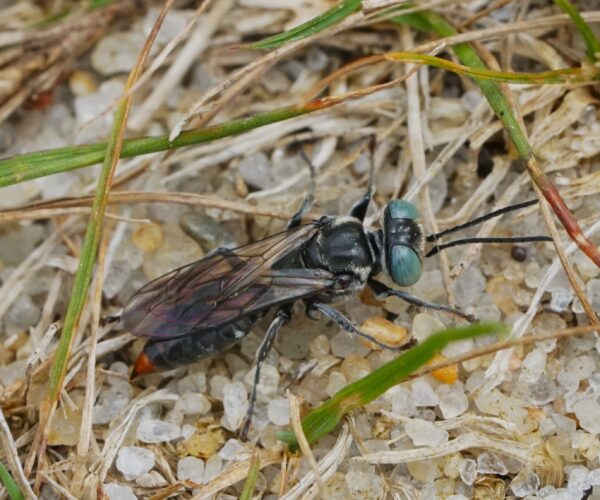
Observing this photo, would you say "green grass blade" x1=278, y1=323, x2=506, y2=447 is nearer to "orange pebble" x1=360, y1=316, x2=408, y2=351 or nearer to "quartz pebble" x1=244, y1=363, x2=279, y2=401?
"quartz pebble" x1=244, y1=363, x2=279, y2=401

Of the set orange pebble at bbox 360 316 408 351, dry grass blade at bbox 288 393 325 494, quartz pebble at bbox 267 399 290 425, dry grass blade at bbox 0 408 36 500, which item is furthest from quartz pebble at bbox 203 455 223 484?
orange pebble at bbox 360 316 408 351

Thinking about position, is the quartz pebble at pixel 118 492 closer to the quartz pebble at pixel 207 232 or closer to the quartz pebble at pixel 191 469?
the quartz pebble at pixel 191 469

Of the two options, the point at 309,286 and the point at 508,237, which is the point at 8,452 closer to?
the point at 309,286

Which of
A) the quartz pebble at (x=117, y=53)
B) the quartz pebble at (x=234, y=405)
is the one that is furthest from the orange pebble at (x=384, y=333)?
the quartz pebble at (x=117, y=53)

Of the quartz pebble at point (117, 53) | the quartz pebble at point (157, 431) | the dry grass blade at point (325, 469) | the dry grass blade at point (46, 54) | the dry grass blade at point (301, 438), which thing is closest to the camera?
the dry grass blade at point (301, 438)

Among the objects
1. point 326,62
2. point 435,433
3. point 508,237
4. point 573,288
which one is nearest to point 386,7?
point 326,62

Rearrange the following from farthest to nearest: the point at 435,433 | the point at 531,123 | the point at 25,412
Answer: the point at 531,123, the point at 25,412, the point at 435,433
